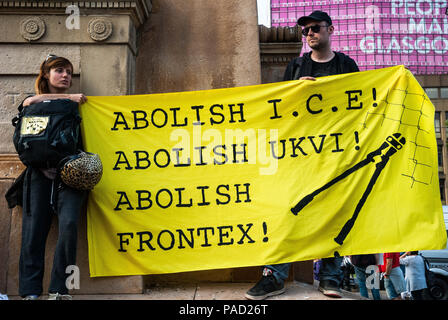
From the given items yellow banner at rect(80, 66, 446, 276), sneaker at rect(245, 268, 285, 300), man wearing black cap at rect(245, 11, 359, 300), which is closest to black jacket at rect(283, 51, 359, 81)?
man wearing black cap at rect(245, 11, 359, 300)

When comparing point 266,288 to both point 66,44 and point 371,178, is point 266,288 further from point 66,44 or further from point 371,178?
point 66,44

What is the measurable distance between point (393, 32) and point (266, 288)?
6497 cm

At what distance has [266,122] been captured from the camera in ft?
13.0

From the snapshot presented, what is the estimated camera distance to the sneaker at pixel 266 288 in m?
3.46

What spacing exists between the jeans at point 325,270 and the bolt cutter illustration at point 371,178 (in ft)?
0.66

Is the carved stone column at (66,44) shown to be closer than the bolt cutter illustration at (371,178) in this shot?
No

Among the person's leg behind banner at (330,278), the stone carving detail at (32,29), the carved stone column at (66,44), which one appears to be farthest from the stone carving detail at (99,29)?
the person's leg behind banner at (330,278)

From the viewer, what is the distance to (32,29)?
4.14 meters

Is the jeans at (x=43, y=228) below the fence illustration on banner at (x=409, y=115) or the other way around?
below

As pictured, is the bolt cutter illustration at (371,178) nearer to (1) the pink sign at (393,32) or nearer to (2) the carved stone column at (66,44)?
(2) the carved stone column at (66,44)

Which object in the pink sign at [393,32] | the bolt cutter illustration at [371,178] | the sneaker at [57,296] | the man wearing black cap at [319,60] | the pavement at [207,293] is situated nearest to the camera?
the sneaker at [57,296]

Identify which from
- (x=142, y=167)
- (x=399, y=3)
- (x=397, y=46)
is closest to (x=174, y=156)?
(x=142, y=167)

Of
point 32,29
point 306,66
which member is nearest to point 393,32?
point 306,66

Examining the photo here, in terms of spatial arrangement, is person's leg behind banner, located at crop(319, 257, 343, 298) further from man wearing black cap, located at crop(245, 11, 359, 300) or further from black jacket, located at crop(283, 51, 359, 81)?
black jacket, located at crop(283, 51, 359, 81)
